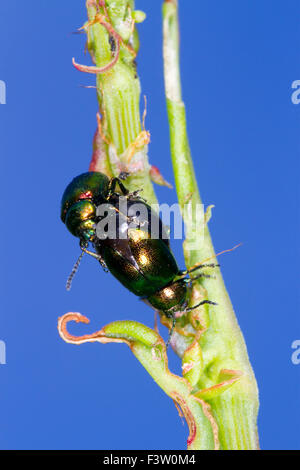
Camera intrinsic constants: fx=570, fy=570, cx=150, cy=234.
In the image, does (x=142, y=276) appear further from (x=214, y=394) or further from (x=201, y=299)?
(x=214, y=394)

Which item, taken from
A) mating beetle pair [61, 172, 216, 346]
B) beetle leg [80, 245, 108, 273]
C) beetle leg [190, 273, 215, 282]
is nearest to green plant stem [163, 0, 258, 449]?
beetle leg [190, 273, 215, 282]

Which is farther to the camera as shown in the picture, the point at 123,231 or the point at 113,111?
the point at 123,231

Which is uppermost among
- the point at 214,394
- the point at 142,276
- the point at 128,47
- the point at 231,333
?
the point at 128,47

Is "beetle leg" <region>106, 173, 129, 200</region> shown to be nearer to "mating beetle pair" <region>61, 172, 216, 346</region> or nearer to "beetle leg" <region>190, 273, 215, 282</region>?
"mating beetle pair" <region>61, 172, 216, 346</region>

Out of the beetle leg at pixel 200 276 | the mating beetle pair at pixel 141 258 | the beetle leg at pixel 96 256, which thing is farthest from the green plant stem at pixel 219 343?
the beetle leg at pixel 96 256

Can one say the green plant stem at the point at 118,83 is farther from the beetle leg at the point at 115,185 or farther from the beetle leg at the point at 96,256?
the beetle leg at the point at 96,256

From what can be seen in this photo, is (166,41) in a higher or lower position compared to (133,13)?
lower
